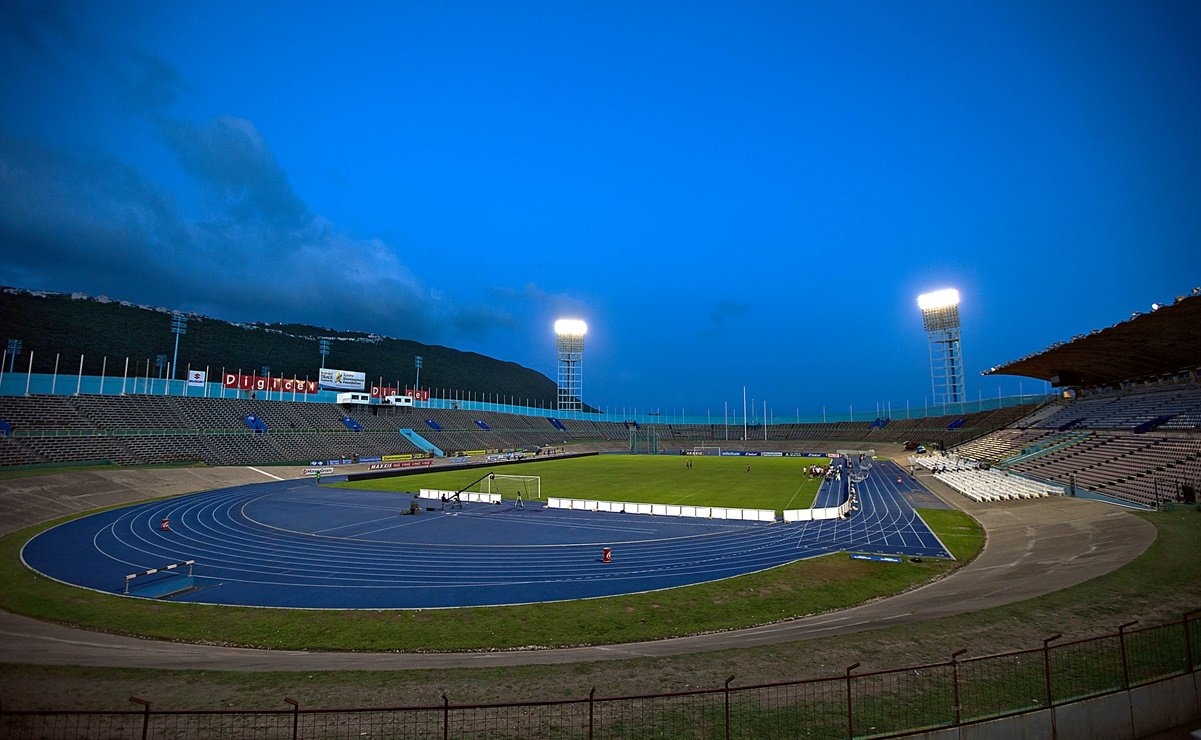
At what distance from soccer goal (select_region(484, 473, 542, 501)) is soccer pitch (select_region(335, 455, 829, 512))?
8.4 inches

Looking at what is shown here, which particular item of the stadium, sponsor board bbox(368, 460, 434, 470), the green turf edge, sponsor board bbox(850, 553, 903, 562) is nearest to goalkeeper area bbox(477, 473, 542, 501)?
the stadium

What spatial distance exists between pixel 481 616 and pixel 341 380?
236ft

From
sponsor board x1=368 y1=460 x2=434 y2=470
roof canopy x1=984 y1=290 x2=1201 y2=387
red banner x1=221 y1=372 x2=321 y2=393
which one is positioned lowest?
sponsor board x1=368 y1=460 x2=434 y2=470

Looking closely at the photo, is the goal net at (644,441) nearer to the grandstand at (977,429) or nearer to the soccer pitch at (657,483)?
the grandstand at (977,429)

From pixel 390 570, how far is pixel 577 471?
128ft

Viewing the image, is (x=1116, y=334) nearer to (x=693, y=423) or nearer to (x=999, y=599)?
(x=999, y=599)

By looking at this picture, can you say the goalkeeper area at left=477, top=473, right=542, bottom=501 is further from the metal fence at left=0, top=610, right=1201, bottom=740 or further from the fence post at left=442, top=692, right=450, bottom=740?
the fence post at left=442, top=692, right=450, bottom=740

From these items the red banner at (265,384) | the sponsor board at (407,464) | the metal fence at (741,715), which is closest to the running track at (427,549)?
the metal fence at (741,715)

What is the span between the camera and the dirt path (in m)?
11.2

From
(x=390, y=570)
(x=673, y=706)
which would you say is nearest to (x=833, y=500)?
(x=390, y=570)

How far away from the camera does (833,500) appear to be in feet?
117

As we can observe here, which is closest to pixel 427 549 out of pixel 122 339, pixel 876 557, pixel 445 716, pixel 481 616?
pixel 481 616

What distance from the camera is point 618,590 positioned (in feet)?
56.0

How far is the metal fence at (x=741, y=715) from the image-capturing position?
7336 millimetres
